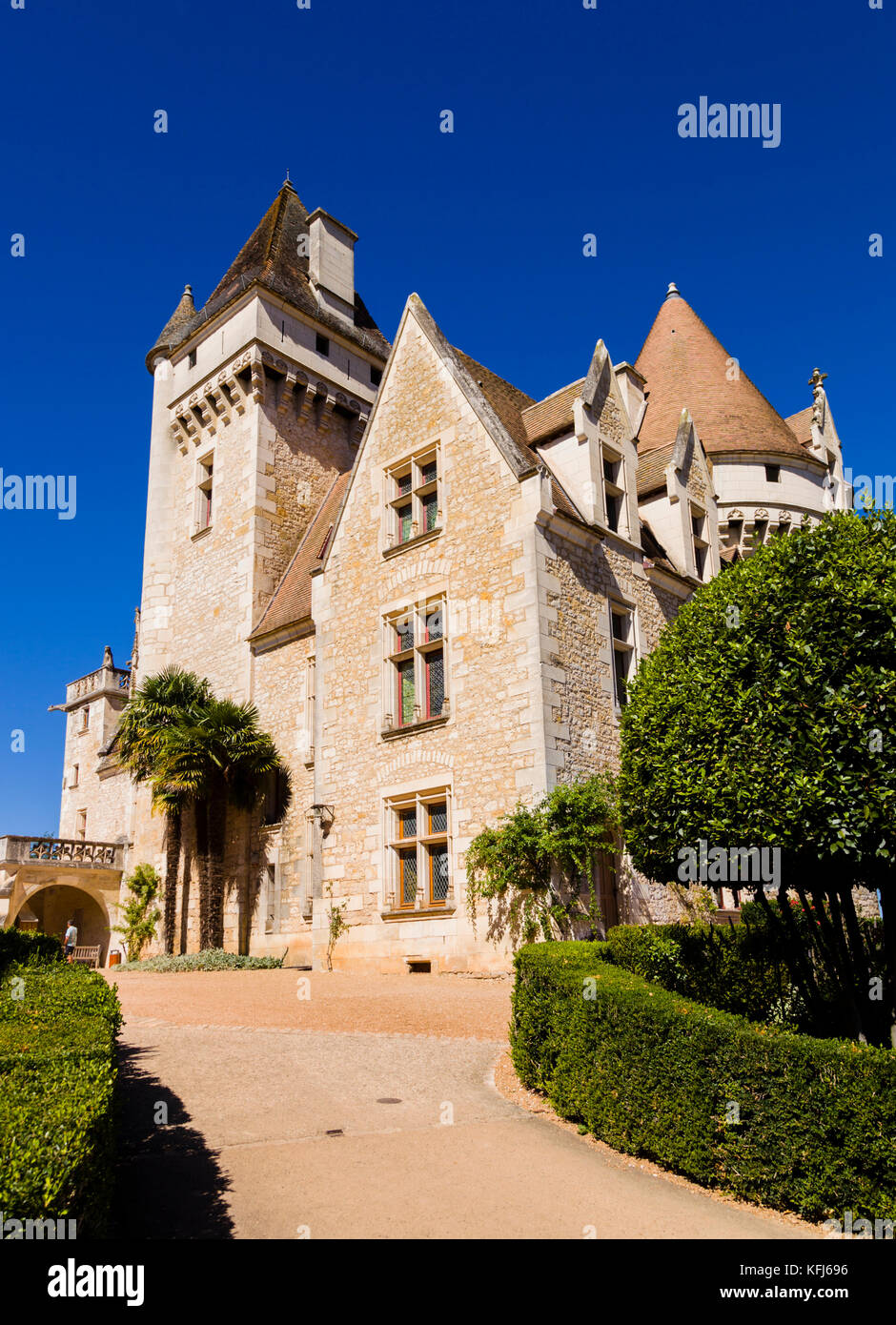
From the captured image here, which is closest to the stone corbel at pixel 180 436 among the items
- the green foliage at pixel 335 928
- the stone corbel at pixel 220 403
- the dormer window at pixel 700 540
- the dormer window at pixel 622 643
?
the stone corbel at pixel 220 403

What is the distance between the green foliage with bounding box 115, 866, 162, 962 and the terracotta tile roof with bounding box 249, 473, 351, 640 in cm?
658

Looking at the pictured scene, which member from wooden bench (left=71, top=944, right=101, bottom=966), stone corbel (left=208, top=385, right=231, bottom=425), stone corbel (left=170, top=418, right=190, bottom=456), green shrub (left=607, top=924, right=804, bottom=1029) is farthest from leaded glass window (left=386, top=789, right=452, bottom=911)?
stone corbel (left=170, top=418, right=190, bottom=456)

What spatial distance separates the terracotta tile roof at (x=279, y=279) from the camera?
26000 millimetres

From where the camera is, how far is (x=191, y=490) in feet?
87.2

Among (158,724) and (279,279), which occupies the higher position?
(279,279)

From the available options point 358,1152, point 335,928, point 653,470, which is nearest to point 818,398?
point 653,470

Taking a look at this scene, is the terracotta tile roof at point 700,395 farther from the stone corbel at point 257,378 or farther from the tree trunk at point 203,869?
the tree trunk at point 203,869

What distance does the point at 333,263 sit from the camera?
28125mm

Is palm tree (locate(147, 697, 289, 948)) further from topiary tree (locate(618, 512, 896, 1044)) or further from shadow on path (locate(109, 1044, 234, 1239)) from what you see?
shadow on path (locate(109, 1044, 234, 1239))

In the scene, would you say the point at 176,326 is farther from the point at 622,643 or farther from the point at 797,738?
the point at 797,738

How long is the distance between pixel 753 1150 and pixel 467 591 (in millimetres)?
11867

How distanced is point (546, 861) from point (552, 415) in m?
9.55

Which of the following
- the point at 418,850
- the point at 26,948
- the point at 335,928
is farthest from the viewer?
the point at 335,928

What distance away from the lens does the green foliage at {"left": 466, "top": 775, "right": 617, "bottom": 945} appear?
14305mm
